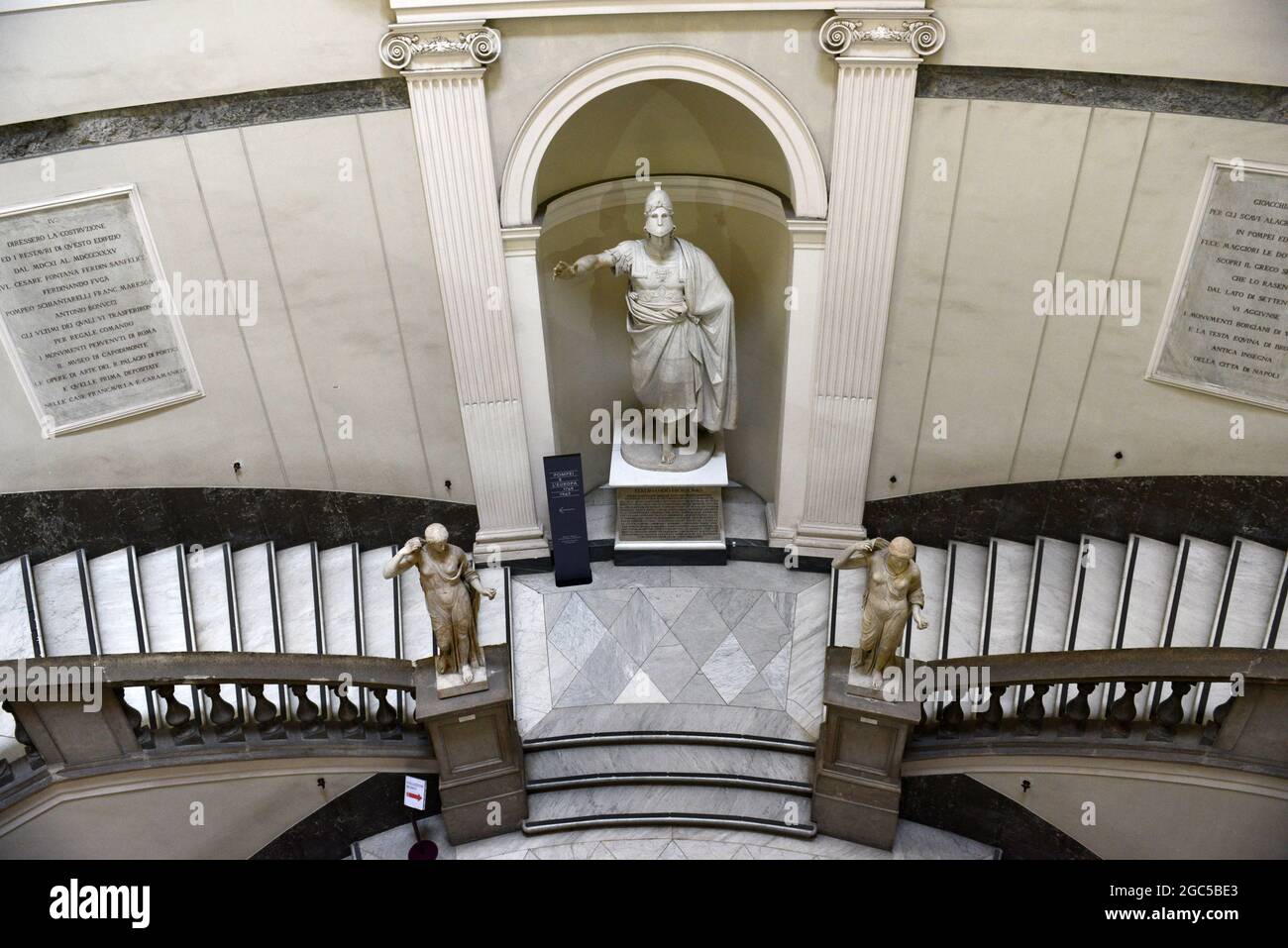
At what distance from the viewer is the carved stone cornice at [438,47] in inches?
255

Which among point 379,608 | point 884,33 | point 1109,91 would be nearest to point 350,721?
point 379,608

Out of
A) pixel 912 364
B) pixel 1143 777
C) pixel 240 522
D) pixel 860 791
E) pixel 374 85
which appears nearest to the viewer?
pixel 1143 777

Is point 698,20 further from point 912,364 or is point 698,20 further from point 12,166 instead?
point 12,166

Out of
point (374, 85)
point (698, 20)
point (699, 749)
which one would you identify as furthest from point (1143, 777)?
point (374, 85)

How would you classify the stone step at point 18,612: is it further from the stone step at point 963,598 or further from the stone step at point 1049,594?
the stone step at point 1049,594

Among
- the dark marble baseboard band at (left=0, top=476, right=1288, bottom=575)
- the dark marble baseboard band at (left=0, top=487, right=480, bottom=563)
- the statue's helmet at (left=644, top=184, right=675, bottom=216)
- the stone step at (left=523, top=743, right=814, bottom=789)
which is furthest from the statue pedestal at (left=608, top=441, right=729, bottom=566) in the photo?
the statue's helmet at (left=644, top=184, right=675, bottom=216)

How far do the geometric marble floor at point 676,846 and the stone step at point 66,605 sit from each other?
8.75ft

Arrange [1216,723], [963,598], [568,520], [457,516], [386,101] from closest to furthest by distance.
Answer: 1. [1216,723]
2. [386,101]
3. [963,598]
4. [568,520]
5. [457,516]

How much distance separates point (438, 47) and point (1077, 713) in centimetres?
592

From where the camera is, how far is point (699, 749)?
6891mm

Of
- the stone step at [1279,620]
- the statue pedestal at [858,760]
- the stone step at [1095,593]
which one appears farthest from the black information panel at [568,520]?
the stone step at [1279,620]

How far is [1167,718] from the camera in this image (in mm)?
5590

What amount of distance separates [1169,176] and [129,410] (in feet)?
25.3

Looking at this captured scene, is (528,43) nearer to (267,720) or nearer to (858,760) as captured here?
(267,720)
